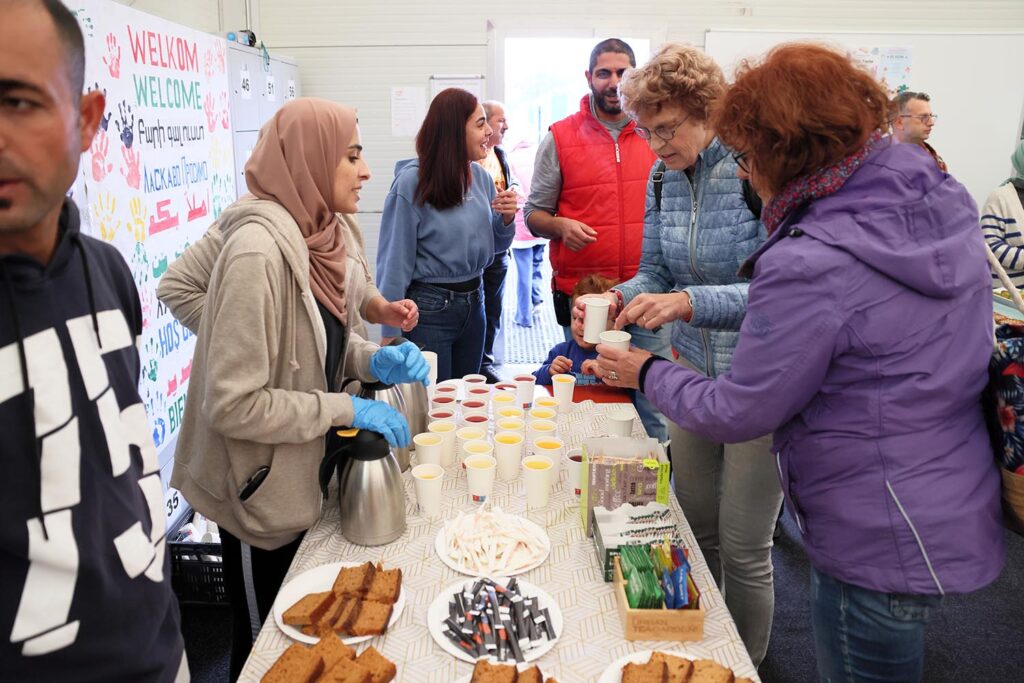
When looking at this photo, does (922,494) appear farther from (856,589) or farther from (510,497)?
(510,497)

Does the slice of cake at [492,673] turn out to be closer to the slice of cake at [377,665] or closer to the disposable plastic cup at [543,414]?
the slice of cake at [377,665]

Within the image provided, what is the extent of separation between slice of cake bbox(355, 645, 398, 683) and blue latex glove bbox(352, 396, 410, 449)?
0.53 m

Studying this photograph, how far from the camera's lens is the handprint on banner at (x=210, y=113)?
138 inches

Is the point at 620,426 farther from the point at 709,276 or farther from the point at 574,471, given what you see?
the point at 709,276

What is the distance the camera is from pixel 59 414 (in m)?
0.90

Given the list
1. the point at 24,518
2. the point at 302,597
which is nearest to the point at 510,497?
the point at 302,597

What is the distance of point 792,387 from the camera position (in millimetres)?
1365

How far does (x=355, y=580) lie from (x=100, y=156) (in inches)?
74.5

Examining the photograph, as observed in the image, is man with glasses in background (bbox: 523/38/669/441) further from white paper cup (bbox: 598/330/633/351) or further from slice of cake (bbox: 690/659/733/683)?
slice of cake (bbox: 690/659/733/683)

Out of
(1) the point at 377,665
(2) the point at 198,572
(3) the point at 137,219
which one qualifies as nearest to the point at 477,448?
(1) the point at 377,665

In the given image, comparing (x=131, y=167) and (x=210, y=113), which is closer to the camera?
(x=131, y=167)

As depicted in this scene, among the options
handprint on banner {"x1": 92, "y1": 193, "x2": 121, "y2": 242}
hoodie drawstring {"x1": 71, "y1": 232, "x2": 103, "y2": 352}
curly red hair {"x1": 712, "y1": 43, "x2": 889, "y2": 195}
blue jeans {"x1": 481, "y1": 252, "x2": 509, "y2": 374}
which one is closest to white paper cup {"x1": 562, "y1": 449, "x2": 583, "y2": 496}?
curly red hair {"x1": 712, "y1": 43, "x2": 889, "y2": 195}

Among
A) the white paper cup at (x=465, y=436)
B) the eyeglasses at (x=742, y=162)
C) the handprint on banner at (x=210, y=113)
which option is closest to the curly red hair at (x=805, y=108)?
the eyeglasses at (x=742, y=162)

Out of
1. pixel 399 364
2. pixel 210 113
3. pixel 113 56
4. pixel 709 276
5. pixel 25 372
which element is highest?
pixel 113 56
